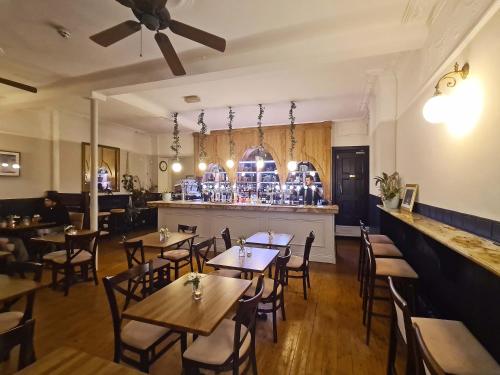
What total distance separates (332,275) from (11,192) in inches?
256

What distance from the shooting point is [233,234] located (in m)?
5.38

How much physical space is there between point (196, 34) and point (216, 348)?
2466 millimetres

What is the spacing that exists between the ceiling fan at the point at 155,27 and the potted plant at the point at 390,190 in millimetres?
2873

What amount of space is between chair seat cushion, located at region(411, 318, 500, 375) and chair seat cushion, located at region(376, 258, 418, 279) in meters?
0.88

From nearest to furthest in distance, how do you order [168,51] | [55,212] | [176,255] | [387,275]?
[168,51]
[387,275]
[176,255]
[55,212]

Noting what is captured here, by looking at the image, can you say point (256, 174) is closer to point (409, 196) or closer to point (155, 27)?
point (409, 196)

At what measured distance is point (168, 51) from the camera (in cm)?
239

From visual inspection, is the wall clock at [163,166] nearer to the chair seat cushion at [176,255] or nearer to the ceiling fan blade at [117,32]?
the chair seat cushion at [176,255]

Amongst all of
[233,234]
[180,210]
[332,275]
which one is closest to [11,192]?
[180,210]

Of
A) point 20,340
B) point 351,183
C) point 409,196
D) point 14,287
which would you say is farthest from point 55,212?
point 351,183

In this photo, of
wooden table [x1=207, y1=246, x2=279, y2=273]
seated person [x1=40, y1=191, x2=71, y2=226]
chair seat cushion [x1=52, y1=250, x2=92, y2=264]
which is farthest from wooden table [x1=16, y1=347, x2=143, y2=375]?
seated person [x1=40, y1=191, x2=71, y2=226]

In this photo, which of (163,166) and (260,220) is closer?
(260,220)

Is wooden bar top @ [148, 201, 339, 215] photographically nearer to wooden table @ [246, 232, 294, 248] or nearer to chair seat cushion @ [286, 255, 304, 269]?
wooden table @ [246, 232, 294, 248]

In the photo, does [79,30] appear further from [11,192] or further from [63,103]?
[11,192]
